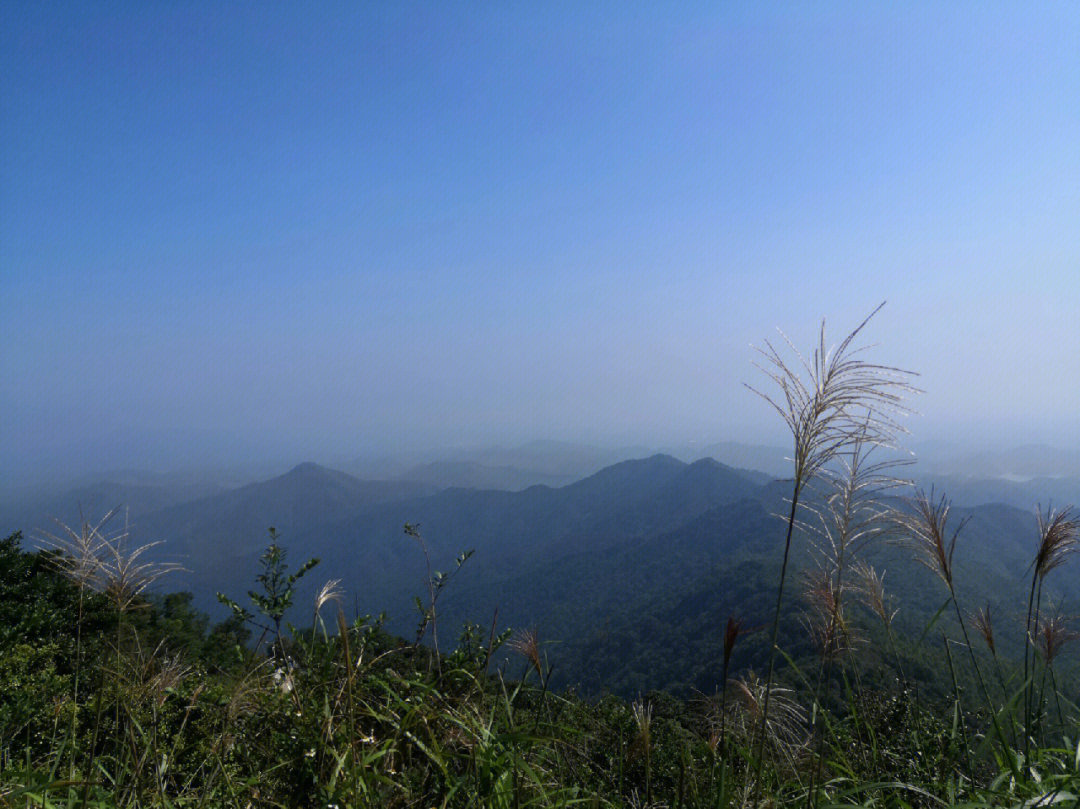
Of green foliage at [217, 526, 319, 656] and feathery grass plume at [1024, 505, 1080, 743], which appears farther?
green foliage at [217, 526, 319, 656]

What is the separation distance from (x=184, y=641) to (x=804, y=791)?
97.1 feet

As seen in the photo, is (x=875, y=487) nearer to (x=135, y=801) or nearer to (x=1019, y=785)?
(x=1019, y=785)

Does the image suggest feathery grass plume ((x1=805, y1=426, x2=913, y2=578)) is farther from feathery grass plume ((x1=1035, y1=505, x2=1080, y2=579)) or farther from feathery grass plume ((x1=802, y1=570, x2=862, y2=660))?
feathery grass plume ((x1=1035, y1=505, x2=1080, y2=579))

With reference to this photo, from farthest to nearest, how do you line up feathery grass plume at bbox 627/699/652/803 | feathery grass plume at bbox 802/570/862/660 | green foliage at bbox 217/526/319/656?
green foliage at bbox 217/526/319/656 → feathery grass plume at bbox 802/570/862/660 → feathery grass plume at bbox 627/699/652/803

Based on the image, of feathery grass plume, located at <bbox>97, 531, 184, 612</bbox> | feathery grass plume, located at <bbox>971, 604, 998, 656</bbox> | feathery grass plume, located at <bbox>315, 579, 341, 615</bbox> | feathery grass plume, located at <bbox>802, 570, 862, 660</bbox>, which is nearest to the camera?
feathery grass plume, located at <bbox>97, 531, 184, 612</bbox>

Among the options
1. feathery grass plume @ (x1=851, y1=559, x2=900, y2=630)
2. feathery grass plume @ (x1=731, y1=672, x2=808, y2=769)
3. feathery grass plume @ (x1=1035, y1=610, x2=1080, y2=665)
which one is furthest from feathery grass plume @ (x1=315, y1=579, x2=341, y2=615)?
feathery grass plume @ (x1=1035, y1=610, x2=1080, y2=665)

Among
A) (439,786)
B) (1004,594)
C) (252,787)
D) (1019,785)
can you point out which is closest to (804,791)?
(1019,785)

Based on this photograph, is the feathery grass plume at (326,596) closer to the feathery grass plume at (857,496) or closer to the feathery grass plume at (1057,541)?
the feathery grass plume at (857,496)

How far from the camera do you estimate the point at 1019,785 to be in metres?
1.82

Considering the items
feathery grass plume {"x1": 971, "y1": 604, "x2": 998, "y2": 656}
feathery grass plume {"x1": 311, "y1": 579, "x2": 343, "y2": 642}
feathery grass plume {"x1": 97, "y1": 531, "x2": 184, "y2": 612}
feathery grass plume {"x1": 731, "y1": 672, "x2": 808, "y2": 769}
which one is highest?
feathery grass plume {"x1": 97, "y1": 531, "x2": 184, "y2": 612}

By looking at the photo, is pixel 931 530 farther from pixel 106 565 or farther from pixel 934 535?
pixel 106 565

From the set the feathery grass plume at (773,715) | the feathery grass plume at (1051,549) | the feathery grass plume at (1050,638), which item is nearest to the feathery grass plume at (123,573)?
the feathery grass plume at (773,715)

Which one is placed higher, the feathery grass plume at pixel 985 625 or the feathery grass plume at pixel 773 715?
the feathery grass plume at pixel 985 625

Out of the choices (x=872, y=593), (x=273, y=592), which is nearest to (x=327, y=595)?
(x=273, y=592)
